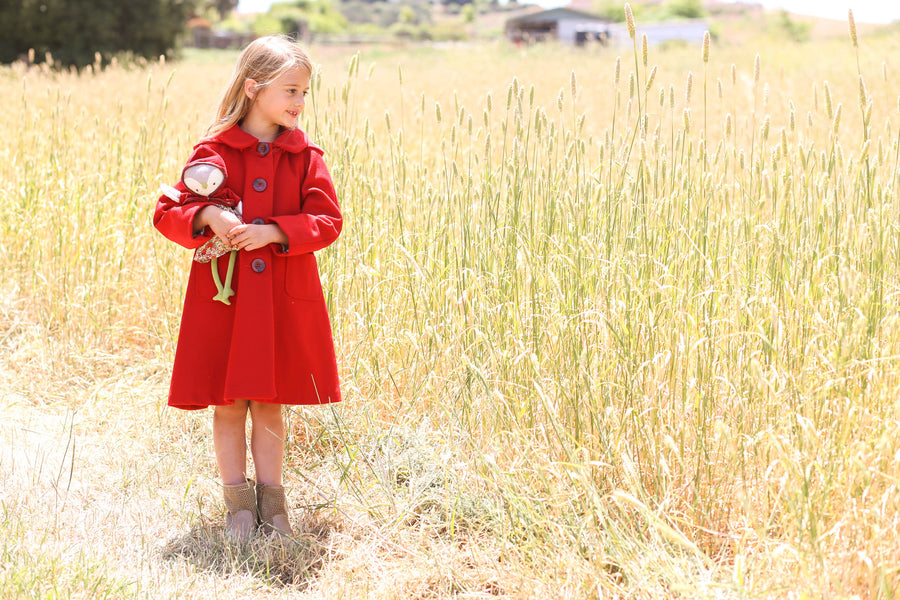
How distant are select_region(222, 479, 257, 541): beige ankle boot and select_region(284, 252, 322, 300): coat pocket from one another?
543 mm

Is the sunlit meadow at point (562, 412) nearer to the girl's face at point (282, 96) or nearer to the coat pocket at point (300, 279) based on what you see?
the coat pocket at point (300, 279)

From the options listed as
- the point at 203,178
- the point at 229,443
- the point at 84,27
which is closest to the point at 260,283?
the point at 203,178

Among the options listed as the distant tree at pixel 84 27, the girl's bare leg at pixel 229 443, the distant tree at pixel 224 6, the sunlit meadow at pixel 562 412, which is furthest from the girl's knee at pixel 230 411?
the distant tree at pixel 224 6

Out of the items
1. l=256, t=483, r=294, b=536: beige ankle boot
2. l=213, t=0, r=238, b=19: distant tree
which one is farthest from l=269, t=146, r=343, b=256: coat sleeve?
l=213, t=0, r=238, b=19: distant tree

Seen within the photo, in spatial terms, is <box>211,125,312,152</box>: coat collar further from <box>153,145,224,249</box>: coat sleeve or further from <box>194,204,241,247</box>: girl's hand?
<box>194,204,241,247</box>: girl's hand

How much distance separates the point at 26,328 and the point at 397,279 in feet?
6.29

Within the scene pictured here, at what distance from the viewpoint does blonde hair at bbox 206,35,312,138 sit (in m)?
2.31

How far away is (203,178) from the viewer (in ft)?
7.43

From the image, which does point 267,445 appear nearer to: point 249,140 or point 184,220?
point 184,220

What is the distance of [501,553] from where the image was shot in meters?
2.13

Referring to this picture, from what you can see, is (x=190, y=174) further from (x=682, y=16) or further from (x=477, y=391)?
(x=682, y=16)

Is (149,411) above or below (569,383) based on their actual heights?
below

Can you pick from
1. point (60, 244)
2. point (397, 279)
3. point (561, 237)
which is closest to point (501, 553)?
point (561, 237)

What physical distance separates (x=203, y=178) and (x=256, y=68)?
13.2 inches
